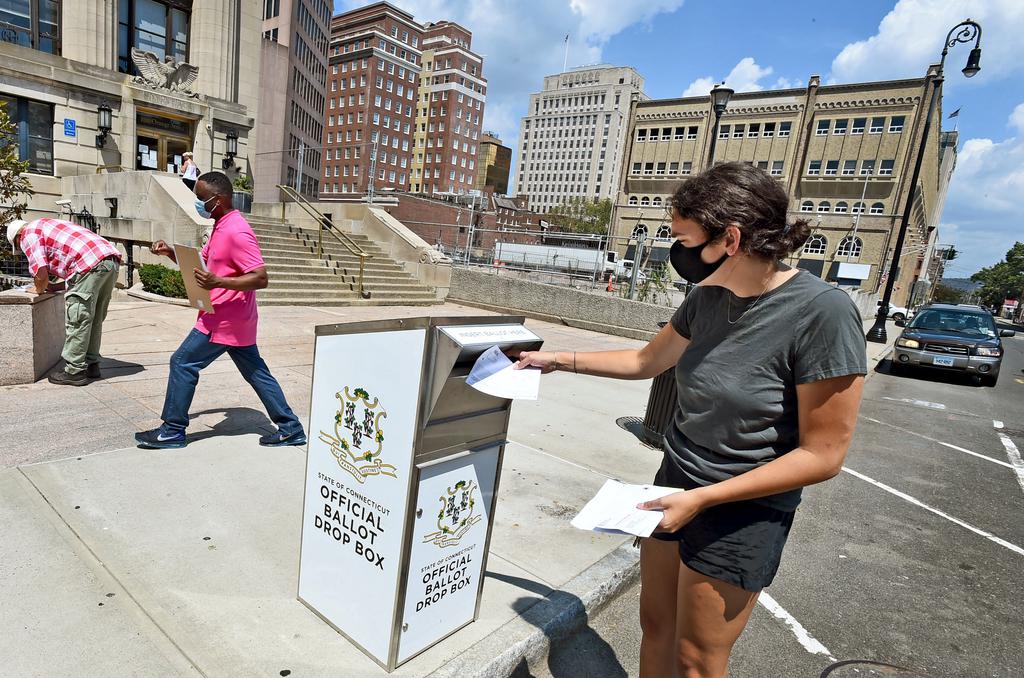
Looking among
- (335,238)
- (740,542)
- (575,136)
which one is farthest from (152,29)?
(575,136)

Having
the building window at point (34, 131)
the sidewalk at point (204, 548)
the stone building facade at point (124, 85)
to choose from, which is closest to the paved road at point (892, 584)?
the sidewalk at point (204, 548)

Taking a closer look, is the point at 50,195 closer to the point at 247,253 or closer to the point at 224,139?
the point at 224,139

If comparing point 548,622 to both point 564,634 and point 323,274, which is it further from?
point 323,274

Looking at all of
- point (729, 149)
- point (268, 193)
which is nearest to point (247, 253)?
point (268, 193)

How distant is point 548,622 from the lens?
2.68 meters

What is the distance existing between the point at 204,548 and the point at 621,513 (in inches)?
95.0

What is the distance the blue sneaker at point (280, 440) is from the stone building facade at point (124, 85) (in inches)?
763

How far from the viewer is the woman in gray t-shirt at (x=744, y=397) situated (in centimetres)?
150

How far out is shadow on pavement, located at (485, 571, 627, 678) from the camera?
261 cm

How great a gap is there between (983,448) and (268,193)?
99.4 ft

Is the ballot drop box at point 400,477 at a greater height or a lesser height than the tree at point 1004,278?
lesser

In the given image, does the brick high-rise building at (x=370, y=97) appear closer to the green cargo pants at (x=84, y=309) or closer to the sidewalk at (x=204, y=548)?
the green cargo pants at (x=84, y=309)

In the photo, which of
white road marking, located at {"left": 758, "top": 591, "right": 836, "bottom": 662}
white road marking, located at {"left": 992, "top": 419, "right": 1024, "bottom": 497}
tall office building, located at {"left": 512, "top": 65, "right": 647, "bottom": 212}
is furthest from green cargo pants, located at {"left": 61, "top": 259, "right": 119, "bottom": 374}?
tall office building, located at {"left": 512, "top": 65, "right": 647, "bottom": 212}

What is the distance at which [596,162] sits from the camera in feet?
472
